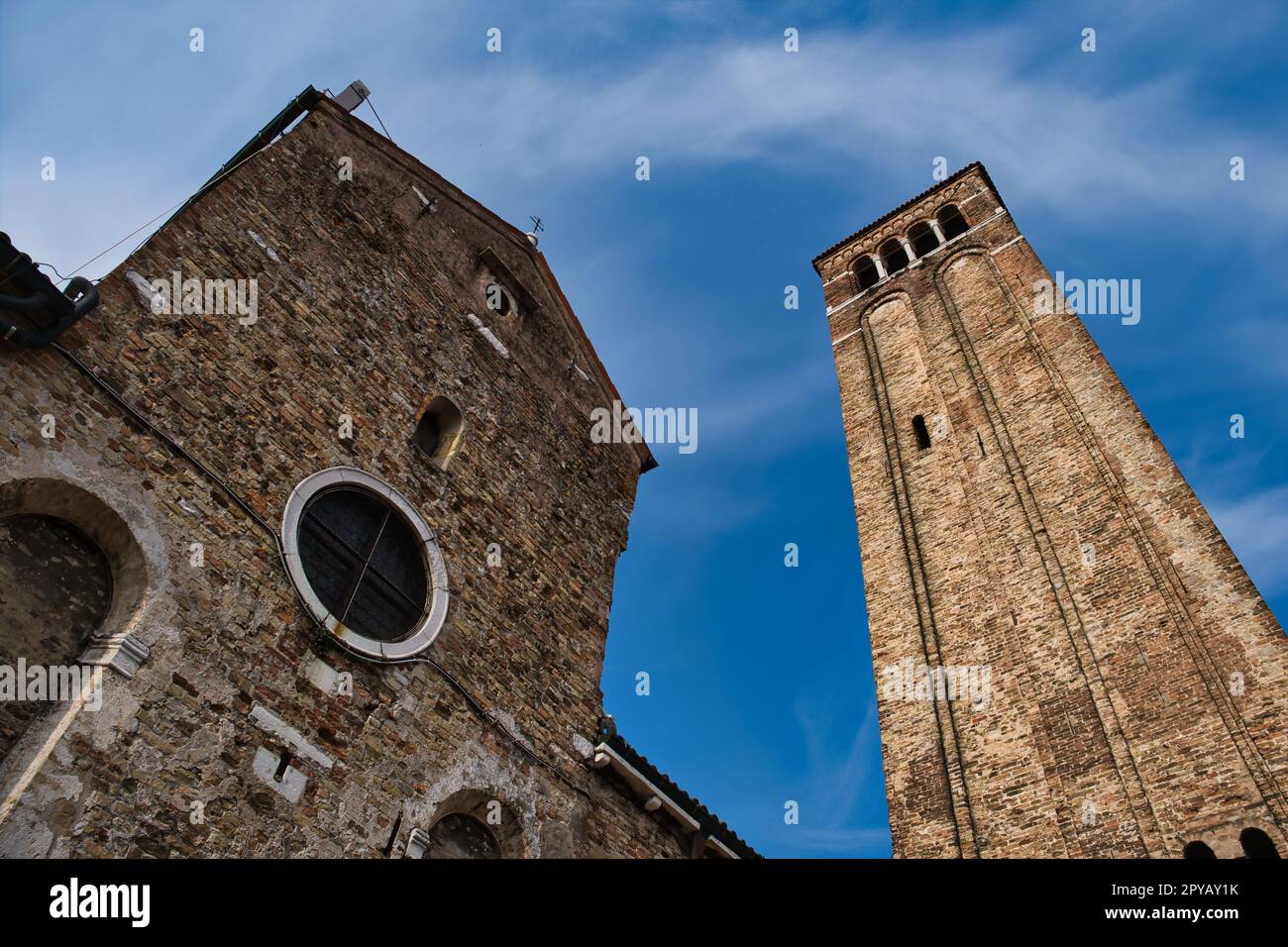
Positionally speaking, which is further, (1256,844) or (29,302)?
(1256,844)

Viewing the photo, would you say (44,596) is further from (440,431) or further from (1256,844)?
(1256,844)

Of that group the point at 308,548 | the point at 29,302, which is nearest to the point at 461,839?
the point at 308,548

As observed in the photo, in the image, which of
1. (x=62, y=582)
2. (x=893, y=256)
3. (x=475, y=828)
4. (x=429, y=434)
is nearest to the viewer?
(x=62, y=582)

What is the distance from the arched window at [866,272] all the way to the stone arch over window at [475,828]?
61.4ft

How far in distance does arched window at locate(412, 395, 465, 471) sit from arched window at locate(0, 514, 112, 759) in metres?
3.05

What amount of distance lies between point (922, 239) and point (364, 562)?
19673mm

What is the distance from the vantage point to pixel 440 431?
8.39 m

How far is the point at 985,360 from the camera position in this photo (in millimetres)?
17750

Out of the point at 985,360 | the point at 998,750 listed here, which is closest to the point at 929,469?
the point at 985,360

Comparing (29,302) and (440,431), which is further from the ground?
(440,431)

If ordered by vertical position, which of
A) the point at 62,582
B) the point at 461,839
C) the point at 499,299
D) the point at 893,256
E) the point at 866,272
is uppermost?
the point at 893,256
